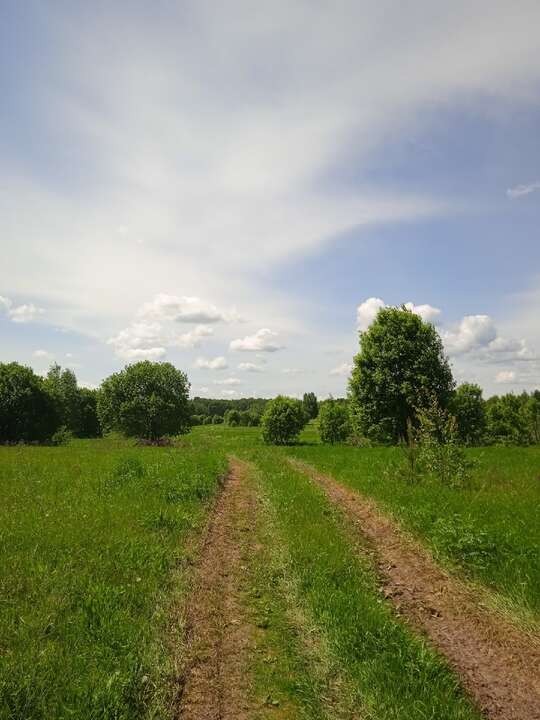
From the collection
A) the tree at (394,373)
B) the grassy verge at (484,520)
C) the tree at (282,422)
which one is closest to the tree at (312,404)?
the tree at (282,422)

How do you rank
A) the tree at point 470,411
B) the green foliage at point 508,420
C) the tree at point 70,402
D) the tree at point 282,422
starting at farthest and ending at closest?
the tree at point 70,402 < the green foliage at point 508,420 < the tree at point 282,422 < the tree at point 470,411

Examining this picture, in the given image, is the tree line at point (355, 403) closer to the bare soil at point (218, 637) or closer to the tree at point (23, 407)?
the tree at point (23, 407)

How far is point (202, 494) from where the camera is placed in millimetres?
15547

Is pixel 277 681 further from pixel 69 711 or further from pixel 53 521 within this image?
pixel 53 521

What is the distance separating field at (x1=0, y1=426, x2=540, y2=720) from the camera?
5.17 metres

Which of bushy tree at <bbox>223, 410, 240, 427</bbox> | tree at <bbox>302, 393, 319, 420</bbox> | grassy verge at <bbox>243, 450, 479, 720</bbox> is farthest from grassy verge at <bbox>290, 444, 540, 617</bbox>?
tree at <bbox>302, 393, 319, 420</bbox>

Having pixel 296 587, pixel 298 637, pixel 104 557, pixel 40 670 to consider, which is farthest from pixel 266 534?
pixel 40 670

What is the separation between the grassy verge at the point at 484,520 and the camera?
821cm

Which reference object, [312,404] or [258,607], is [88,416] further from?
[312,404]

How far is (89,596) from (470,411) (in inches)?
1823

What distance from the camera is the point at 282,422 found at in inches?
2046

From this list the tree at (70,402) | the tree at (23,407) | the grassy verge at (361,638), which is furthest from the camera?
the tree at (70,402)

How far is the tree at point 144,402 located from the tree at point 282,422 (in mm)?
11058

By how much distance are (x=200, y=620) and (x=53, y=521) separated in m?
6.12
